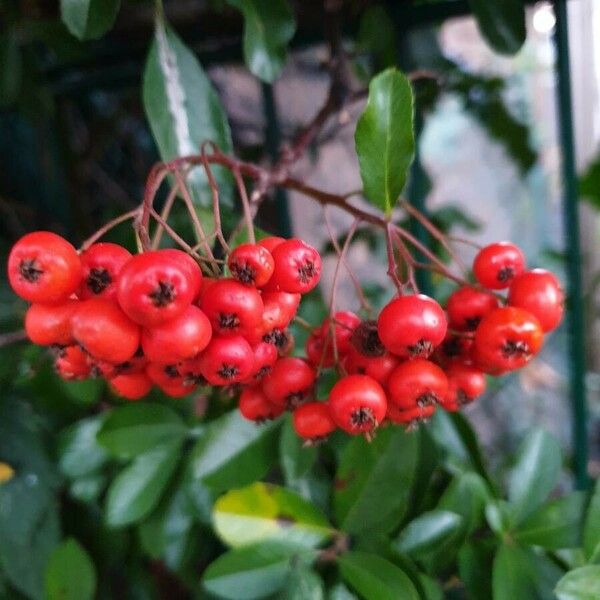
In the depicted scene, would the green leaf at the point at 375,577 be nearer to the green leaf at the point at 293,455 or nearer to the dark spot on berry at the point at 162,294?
the green leaf at the point at 293,455

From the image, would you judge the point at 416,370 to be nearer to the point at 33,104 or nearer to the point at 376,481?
the point at 376,481

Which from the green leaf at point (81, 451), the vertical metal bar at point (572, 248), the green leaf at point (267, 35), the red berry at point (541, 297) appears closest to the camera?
the red berry at point (541, 297)

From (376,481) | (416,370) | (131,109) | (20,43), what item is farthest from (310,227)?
(416,370)

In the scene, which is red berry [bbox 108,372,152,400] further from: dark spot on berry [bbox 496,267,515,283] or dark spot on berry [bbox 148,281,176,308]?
dark spot on berry [bbox 496,267,515,283]

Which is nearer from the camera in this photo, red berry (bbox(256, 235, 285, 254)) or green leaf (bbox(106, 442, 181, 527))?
red berry (bbox(256, 235, 285, 254))

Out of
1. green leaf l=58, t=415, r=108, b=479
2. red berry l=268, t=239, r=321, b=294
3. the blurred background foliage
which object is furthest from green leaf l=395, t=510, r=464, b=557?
green leaf l=58, t=415, r=108, b=479

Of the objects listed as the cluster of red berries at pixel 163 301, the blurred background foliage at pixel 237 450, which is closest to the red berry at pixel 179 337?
the cluster of red berries at pixel 163 301
